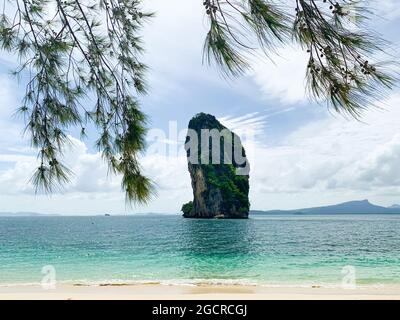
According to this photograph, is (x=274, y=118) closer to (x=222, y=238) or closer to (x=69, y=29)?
(x=222, y=238)

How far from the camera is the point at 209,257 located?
19.0 m

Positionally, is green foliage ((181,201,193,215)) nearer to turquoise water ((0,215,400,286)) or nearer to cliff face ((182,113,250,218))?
cliff face ((182,113,250,218))

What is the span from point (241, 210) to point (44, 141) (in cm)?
3306

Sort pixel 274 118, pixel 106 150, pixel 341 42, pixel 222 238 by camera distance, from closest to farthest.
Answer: pixel 341 42 → pixel 106 150 → pixel 222 238 → pixel 274 118

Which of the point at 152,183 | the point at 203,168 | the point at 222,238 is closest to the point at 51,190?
the point at 152,183

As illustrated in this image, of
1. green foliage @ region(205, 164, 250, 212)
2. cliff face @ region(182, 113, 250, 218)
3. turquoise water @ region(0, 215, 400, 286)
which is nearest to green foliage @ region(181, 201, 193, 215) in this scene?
cliff face @ region(182, 113, 250, 218)

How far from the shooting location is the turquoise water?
13414 mm

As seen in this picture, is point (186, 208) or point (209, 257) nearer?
point (209, 257)

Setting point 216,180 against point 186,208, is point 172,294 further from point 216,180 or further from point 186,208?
point 186,208

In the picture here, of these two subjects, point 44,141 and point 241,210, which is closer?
point 44,141

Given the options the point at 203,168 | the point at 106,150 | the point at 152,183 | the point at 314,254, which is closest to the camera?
the point at 152,183

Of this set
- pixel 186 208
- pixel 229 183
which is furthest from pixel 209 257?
pixel 186 208

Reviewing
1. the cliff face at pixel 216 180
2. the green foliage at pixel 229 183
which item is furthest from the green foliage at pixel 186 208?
the green foliage at pixel 229 183

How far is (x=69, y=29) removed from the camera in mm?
1538
